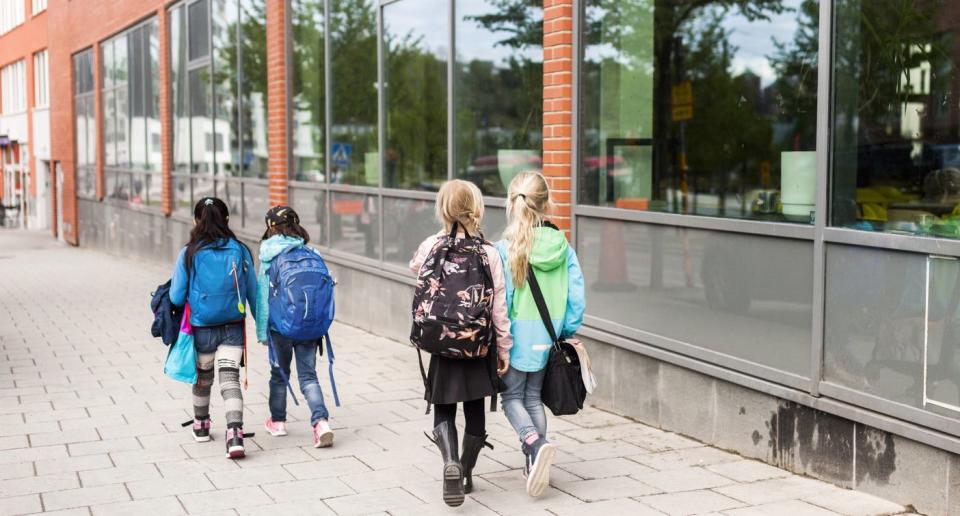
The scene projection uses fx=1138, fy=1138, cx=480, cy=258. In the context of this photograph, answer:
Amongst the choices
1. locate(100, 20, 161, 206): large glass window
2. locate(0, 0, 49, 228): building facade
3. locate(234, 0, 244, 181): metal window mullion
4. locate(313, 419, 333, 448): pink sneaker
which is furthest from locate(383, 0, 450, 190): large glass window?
locate(0, 0, 49, 228): building facade

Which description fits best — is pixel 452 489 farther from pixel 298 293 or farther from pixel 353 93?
pixel 353 93

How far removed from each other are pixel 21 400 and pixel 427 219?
12.6 ft

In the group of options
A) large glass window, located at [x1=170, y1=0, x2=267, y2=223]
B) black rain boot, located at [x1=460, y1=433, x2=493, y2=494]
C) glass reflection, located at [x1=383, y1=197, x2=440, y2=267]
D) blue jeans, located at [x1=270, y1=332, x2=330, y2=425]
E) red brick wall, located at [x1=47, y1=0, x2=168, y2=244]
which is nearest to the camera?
black rain boot, located at [x1=460, y1=433, x2=493, y2=494]

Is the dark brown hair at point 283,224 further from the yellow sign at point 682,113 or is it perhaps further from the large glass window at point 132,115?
the large glass window at point 132,115

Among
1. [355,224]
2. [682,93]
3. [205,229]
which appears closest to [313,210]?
[355,224]

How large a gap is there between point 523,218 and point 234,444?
2166mm

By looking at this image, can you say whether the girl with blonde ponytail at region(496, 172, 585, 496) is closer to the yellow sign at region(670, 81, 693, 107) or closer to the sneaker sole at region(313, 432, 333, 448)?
the sneaker sole at region(313, 432, 333, 448)

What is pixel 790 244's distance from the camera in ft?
19.3

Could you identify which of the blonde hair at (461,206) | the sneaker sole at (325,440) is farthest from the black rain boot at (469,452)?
the sneaker sole at (325,440)

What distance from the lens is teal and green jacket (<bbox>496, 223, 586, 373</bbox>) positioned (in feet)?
17.5

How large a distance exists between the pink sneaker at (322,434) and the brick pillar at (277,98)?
7.46 meters

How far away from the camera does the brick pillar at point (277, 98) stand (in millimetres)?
13445

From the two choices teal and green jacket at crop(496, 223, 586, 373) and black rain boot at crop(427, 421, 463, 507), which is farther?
teal and green jacket at crop(496, 223, 586, 373)

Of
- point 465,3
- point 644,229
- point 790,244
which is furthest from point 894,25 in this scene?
point 465,3
